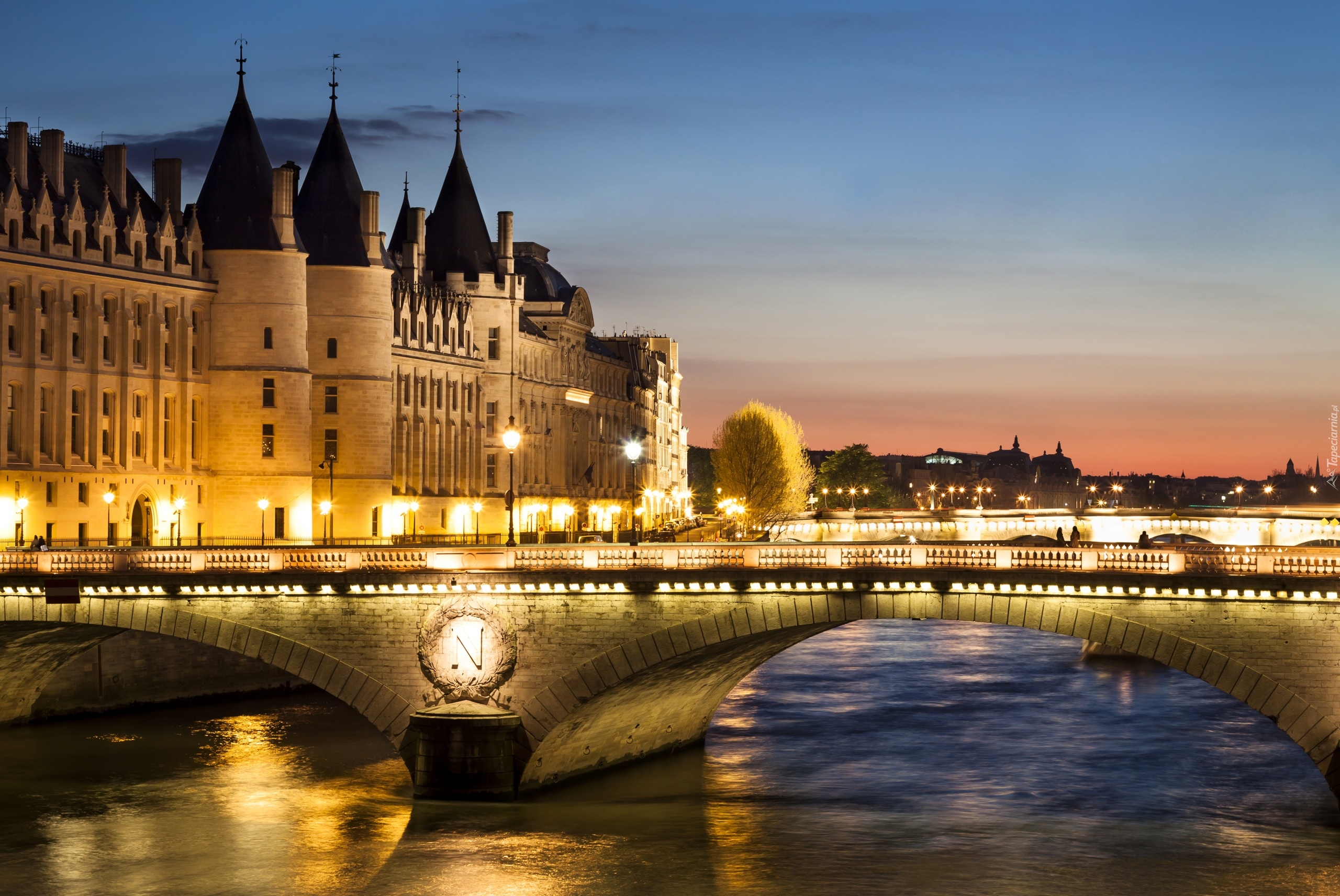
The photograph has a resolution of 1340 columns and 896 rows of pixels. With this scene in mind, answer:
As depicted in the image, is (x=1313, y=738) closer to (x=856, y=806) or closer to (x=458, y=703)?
(x=856, y=806)

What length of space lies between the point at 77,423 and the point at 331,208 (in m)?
19.8

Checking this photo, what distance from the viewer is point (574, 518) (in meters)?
139

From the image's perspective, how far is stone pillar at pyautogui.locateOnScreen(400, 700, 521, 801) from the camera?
163 ft

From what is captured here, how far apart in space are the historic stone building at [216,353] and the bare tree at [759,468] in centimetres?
3772

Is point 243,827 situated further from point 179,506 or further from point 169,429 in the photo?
point 169,429

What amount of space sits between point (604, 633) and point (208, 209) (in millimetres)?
48557

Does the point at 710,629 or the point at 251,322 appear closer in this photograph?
the point at 710,629

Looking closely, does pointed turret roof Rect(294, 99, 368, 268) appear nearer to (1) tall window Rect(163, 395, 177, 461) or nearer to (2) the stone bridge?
(1) tall window Rect(163, 395, 177, 461)

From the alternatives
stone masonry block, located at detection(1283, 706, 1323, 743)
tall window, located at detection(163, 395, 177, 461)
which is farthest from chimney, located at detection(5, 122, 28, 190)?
stone masonry block, located at detection(1283, 706, 1323, 743)

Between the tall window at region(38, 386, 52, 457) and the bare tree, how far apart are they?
7135 cm

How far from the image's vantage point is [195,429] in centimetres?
8875

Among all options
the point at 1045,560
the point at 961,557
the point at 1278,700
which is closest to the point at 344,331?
the point at 961,557

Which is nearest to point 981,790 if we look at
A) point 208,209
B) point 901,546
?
point 901,546

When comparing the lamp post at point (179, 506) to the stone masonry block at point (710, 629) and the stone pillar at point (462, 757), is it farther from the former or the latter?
the stone masonry block at point (710, 629)
